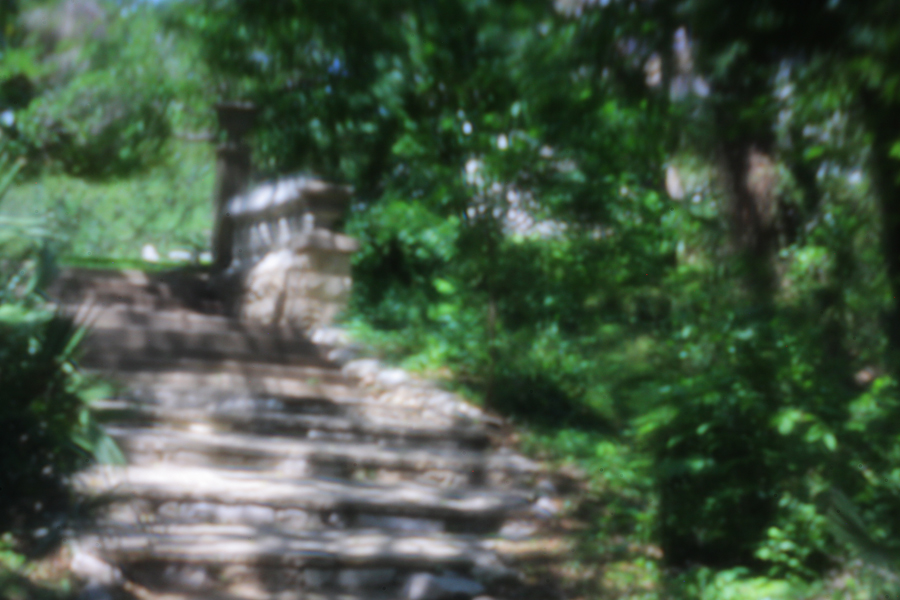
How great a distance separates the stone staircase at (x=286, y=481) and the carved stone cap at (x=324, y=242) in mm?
825

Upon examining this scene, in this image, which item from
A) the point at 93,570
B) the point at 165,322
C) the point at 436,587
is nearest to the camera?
the point at 93,570

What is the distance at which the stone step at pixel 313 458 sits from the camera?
4832mm

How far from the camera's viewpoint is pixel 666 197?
5668 mm

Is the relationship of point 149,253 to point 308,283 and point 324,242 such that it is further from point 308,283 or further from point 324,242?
point 324,242

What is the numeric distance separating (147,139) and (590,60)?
6013mm

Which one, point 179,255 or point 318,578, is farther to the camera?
point 179,255

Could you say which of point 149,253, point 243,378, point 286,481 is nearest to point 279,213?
point 243,378

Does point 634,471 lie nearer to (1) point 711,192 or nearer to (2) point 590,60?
(1) point 711,192

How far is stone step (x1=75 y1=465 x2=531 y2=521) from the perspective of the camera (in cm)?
426

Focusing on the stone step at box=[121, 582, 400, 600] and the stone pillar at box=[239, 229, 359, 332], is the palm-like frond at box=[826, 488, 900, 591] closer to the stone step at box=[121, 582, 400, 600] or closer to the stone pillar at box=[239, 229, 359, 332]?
the stone step at box=[121, 582, 400, 600]

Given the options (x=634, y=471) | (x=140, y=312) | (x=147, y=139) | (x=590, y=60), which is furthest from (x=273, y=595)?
(x=147, y=139)

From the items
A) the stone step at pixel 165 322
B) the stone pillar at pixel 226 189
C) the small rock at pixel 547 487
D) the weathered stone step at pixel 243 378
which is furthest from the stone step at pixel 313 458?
the stone pillar at pixel 226 189

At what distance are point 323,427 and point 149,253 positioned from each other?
1192cm

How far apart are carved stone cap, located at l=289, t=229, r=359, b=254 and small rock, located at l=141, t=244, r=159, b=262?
9404 millimetres
